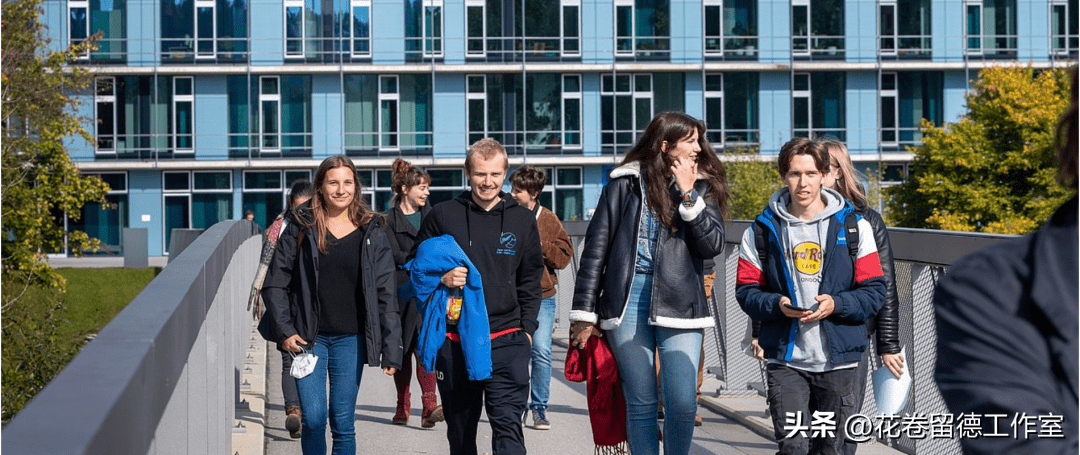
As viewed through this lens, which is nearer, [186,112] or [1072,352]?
[1072,352]

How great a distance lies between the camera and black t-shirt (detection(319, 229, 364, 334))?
6.49 m

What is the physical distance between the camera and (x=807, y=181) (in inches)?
233

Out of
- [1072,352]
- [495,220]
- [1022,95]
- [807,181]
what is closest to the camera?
[1072,352]

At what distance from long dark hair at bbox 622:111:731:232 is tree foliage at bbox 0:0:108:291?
26321 millimetres

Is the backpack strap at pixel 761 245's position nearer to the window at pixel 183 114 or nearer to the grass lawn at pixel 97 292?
the grass lawn at pixel 97 292

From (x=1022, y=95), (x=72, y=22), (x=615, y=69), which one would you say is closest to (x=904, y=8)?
(x=1022, y=95)

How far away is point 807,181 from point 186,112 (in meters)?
43.3

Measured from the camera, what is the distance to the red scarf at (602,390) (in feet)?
20.3

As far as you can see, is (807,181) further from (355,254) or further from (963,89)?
(963,89)

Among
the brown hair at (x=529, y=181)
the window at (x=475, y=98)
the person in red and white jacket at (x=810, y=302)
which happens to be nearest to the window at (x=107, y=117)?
the window at (x=475, y=98)

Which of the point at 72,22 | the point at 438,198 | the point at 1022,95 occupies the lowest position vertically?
the point at 438,198

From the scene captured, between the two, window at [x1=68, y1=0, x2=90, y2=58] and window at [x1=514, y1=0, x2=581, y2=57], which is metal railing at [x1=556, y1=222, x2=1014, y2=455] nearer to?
window at [x1=514, y1=0, x2=581, y2=57]

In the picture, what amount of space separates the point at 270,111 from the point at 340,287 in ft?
136

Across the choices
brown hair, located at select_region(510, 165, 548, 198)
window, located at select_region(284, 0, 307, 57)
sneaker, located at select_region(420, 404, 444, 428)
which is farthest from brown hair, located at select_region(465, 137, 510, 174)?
window, located at select_region(284, 0, 307, 57)
